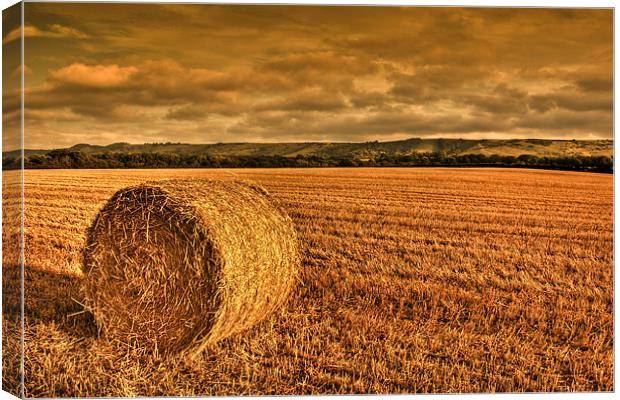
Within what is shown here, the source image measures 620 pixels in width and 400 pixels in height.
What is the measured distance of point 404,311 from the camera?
19.5 ft

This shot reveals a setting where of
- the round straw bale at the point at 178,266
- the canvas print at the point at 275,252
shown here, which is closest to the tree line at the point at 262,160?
the canvas print at the point at 275,252

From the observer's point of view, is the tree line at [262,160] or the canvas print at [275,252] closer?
the canvas print at [275,252]

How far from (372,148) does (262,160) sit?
8.37 ft

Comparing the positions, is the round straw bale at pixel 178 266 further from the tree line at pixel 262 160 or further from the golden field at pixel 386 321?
the tree line at pixel 262 160

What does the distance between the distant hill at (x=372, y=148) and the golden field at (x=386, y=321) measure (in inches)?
27.4

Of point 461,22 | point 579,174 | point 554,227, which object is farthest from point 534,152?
point 461,22

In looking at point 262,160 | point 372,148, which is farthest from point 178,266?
point 262,160

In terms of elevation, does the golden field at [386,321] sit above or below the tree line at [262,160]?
below

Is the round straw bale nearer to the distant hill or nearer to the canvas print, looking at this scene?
the canvas print

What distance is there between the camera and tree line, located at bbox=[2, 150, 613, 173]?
28.9 ft

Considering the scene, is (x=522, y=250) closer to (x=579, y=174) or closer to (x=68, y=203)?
(x=579, y=174)

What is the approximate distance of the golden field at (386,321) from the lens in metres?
4.83

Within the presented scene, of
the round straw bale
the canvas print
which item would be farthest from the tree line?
the round straw bale

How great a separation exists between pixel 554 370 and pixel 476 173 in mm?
8146
